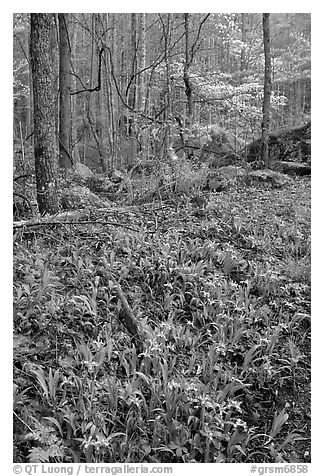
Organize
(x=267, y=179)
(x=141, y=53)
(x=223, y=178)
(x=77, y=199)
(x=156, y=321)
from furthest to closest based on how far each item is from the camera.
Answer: (x=141, y=53) → (x=267, y=179) → (x=223, y=178) → (x=77, y=199) → (x=156, y=321)

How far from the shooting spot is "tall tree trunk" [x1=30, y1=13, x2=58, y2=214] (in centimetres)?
447

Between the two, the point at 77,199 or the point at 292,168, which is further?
the point at 292,168

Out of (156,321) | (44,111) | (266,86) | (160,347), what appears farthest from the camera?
(266,86)

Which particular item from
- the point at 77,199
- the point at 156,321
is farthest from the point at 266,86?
the point at 156,321

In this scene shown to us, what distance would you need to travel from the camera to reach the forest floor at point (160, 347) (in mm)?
2453

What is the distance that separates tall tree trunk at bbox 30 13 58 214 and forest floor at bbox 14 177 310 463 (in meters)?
0.60

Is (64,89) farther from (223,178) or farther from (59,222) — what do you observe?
(59,222)

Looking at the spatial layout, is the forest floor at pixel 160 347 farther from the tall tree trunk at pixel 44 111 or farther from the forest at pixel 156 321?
the tall tree trunk at pixel 44 111

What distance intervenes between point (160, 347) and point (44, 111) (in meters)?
3.10

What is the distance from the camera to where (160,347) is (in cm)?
301

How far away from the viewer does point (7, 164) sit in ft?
10.1
